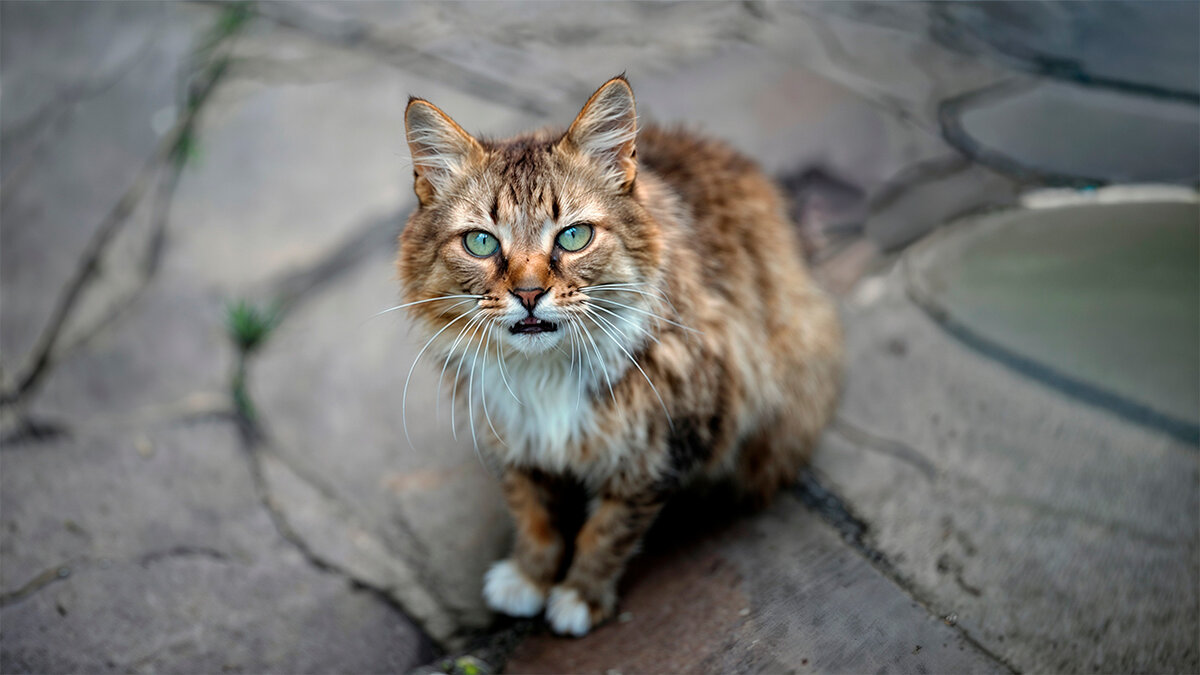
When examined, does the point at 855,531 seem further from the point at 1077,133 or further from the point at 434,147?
the point at 1077,133

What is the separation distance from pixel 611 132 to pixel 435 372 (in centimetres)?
89

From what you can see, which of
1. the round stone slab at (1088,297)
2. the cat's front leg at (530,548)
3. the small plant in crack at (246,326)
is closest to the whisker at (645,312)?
the cat's front leg at (530,548)

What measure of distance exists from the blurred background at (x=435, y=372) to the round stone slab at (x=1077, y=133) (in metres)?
0.01

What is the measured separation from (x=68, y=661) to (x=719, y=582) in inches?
71.1

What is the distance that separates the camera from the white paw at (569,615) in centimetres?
224

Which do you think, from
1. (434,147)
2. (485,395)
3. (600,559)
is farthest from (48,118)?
(600,559)

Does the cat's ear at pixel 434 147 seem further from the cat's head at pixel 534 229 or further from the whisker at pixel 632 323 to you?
the whisker at pixel 632 323

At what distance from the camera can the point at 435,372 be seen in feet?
7.58

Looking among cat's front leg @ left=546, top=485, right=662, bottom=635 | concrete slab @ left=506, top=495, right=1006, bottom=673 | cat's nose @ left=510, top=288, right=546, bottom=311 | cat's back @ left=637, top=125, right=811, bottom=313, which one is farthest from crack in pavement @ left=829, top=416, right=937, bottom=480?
cat's nose @ left=510, top=288, right=546, bottom=311

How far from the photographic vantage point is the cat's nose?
175cm

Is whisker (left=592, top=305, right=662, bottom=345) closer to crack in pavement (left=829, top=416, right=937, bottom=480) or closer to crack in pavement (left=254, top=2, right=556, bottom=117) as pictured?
crack in pavement (left=829, top=416, right=937, bottom=480)

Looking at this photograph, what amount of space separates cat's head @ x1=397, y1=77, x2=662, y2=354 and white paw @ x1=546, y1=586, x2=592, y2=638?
0.81m

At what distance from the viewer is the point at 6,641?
2.17m

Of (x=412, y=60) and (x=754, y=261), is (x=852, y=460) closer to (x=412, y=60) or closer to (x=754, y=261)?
(x=754, y=261)
